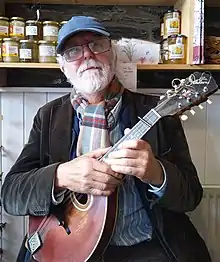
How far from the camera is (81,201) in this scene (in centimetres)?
132

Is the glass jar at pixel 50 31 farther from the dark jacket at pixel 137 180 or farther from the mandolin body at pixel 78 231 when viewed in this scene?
the mandolin body at pixel 78 231

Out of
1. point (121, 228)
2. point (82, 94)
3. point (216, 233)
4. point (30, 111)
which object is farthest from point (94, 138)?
point (216, 233)

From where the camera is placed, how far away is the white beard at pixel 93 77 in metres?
1.37

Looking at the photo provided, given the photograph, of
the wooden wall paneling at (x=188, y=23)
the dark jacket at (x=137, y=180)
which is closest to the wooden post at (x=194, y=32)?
the wooden wall paneling at (x=188, y=23)

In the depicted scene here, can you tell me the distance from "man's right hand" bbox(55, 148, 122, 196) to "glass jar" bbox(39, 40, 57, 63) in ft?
1.51

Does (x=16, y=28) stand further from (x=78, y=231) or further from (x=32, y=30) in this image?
(x=78, y=231)

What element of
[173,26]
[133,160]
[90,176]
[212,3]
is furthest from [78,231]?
[212,3]

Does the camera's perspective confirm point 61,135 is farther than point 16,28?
No

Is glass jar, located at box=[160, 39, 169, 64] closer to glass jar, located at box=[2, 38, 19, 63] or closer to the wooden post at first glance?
the wooden post

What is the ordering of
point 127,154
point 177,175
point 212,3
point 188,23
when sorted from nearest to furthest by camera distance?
point 127,154 < point 177,175 < point 188,23 < point 212,3

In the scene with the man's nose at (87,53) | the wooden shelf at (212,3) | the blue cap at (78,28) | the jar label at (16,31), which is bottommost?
the man's nose at (87,53)

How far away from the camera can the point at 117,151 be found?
120 centimetres

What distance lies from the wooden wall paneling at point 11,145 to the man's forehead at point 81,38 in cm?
49

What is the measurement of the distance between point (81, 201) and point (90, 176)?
0.12 metres
